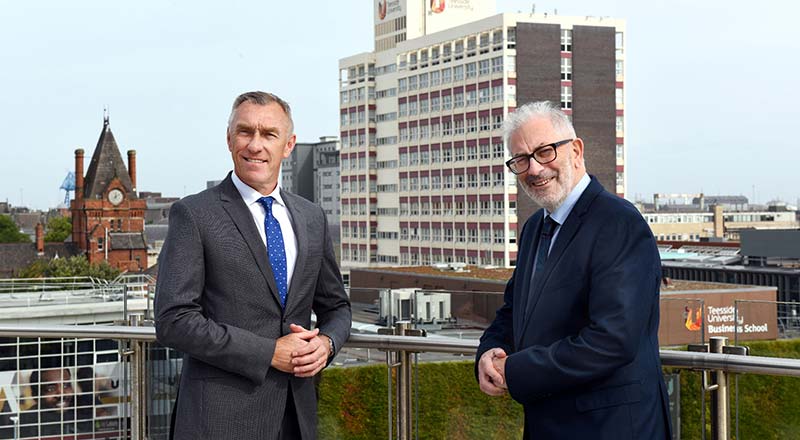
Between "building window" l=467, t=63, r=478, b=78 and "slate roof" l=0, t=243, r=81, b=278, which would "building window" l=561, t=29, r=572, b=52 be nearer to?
"building window" l=467, t=63, r=478, b=78

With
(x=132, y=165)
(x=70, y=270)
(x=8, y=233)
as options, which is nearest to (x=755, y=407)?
(x=70, y=270)

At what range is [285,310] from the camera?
4.07 metres

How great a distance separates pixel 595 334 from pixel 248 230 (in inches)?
51.8

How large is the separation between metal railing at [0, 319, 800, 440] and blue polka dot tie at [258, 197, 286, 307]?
0.95 metres

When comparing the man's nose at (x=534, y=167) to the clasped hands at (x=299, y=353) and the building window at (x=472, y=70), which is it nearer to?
the clasped hands at (x=299, y=353)

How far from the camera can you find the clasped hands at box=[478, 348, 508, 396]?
3.86m

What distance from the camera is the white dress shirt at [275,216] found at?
13.5ft

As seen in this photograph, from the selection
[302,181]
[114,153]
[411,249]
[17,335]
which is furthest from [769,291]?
[302,181]

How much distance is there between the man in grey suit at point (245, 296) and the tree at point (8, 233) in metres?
134

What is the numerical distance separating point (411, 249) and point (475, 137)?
47.1 ft

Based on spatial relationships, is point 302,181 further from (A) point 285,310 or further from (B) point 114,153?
(A) point 285,310

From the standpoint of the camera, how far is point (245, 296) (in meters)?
4.00

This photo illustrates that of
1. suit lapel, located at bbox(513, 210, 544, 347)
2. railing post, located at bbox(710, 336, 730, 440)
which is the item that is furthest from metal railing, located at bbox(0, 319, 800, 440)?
suit lapel, located at bbox(513, 210, 544, 347)

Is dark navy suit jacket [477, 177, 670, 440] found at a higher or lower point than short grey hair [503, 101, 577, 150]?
lower
